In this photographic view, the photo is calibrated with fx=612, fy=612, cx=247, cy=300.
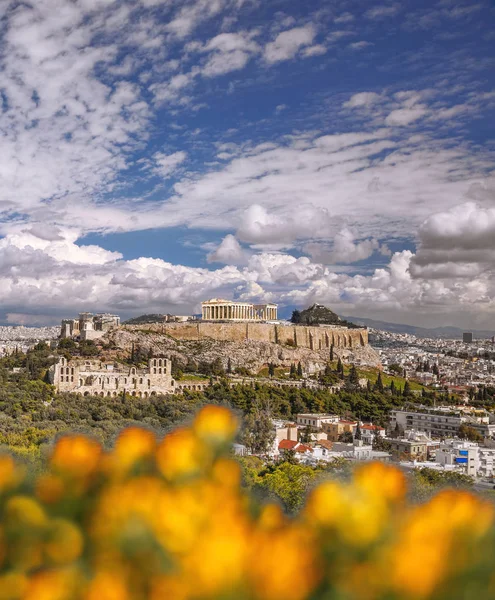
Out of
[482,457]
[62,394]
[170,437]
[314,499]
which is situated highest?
[170,437]

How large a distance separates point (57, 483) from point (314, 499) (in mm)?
865

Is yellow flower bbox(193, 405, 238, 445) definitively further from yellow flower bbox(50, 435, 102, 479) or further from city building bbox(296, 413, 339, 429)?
city building bbox(296, 413, 339, 429)

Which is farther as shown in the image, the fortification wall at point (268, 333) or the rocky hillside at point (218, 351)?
the fortification wall at point (268, 333)

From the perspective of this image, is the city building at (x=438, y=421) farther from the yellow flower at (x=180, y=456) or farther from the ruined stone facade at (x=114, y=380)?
the yellow flower at (x=180, y=456)

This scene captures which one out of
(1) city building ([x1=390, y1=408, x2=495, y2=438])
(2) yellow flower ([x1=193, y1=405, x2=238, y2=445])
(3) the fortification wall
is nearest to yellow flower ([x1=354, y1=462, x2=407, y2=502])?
(2) yellow flower ([x1=193, y1=405, x2=238, y2=445])

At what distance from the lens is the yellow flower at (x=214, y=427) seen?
81.5 inches

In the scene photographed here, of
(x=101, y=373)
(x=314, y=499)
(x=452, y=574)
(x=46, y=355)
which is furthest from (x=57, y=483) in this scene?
(x=46, y=355)

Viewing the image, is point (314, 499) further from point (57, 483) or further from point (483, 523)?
point (57, 483)

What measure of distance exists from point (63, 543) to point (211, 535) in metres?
0.52

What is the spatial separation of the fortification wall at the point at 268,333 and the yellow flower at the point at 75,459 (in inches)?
2673

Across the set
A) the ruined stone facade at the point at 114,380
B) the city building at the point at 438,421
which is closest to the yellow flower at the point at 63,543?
the ruined stone facade at the point at 114,380

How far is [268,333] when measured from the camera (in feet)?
273

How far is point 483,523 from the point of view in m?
1.76

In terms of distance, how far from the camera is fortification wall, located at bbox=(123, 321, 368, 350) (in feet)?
254
